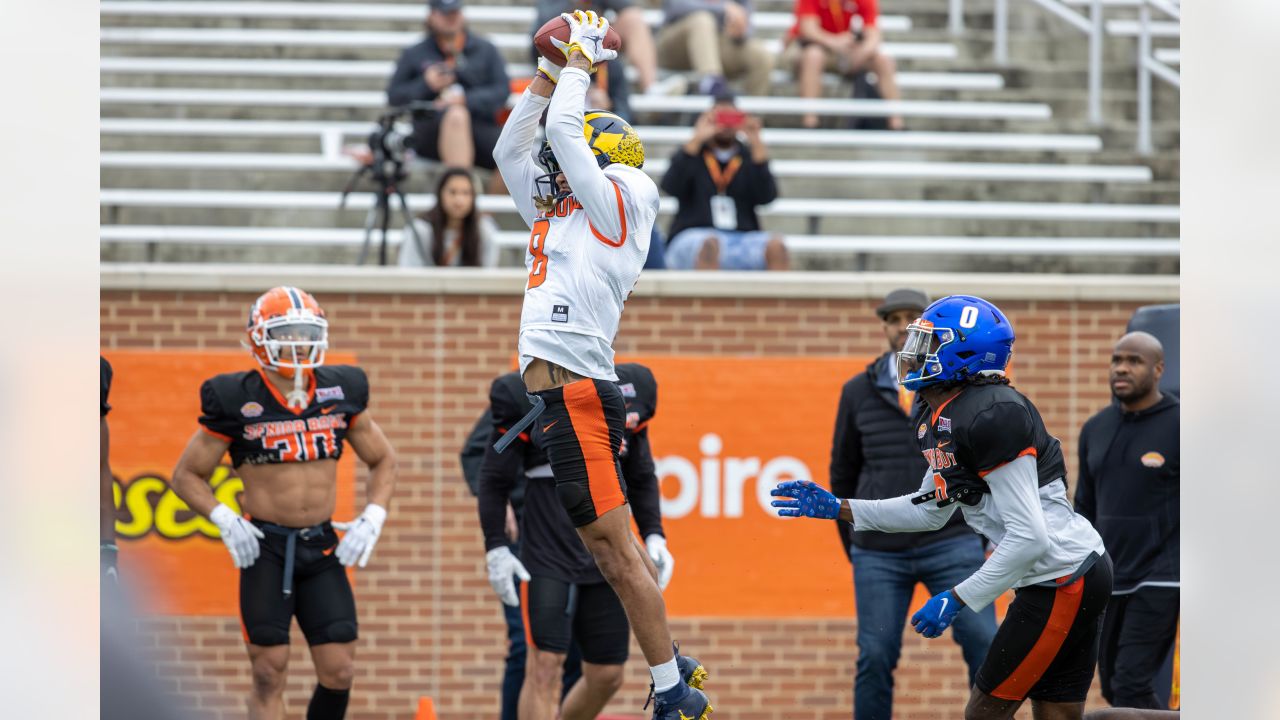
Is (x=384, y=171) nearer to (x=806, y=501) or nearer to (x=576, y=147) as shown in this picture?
(x=576, y=147)

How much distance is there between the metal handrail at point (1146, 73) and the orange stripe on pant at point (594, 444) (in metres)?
8.64

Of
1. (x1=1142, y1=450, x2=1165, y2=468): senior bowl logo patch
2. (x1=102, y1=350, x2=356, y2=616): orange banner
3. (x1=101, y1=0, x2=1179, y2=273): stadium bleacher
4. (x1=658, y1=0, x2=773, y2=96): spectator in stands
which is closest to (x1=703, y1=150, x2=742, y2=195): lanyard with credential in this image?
Answer: (x1=101, y1=0, x2=1179, y2=273): stadium bleacher

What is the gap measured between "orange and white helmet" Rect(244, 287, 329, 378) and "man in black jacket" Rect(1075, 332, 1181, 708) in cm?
362

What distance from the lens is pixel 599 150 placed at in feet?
18.2

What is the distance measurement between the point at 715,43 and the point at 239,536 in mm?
7504

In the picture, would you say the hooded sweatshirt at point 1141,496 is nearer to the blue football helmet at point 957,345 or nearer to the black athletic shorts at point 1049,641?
the black athletic shorts at point 1049,641

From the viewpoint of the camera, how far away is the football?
5.27 meters

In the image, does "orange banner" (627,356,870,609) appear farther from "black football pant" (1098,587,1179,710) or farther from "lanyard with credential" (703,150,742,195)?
"black football pant" (1098,587,1179,710)

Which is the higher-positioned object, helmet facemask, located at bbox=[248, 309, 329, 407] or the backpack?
the backpack

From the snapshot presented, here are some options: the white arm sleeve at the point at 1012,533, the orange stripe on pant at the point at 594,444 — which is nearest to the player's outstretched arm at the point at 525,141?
the orange stripe on pant at the point at 594,444

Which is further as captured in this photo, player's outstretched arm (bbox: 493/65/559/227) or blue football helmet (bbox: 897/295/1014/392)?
player's outstretched arm (bbox: 493/65/559/227)
